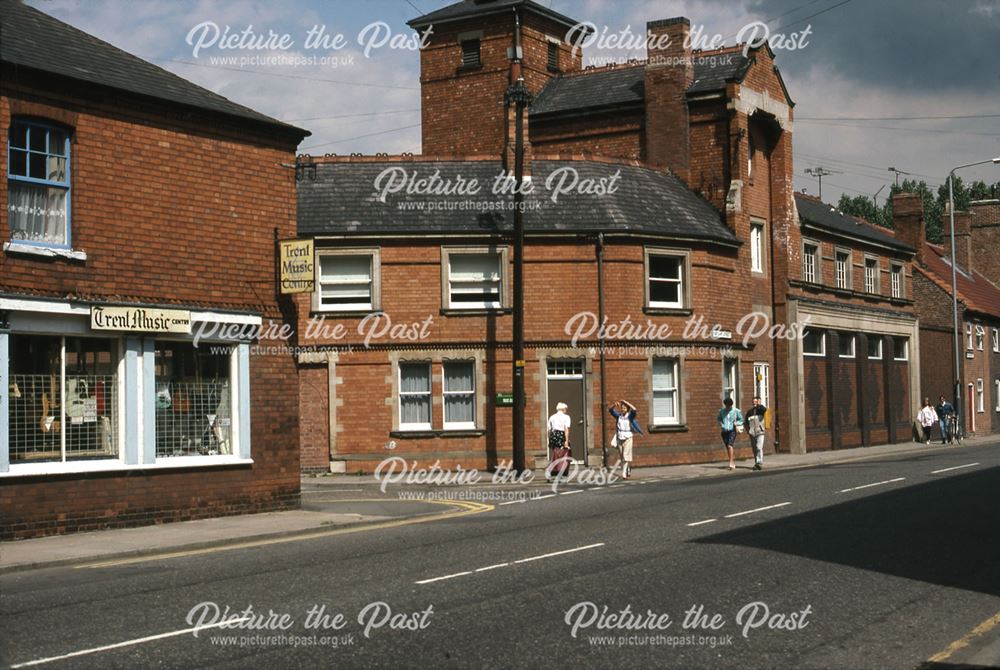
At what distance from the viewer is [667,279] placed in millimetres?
33062

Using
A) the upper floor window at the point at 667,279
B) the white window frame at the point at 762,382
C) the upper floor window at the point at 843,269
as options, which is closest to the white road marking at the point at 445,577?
the upper floor window at the point at 667,279

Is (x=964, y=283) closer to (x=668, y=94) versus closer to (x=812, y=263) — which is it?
(x=812, y=263)

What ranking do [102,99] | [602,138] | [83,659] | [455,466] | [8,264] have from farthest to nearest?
[602,138] → [455,466] → [102,99] → [8,264] → [83,659]

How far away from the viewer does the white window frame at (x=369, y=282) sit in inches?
1206

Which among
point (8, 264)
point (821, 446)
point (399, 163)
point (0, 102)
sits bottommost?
point (821, 446)

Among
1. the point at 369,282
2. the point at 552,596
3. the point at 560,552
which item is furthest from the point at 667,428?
the point at 552,596

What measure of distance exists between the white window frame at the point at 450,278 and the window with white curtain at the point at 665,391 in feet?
15.9

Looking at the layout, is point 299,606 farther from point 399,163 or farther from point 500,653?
point 399,163

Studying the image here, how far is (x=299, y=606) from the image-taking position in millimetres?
10469

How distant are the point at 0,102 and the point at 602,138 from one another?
24906 mm

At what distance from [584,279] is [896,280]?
21521 millimetres

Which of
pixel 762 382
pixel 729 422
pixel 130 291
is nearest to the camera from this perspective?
pixel 130 291

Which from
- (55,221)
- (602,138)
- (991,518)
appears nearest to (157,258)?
(55,221)

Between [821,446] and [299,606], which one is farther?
[821,446]
